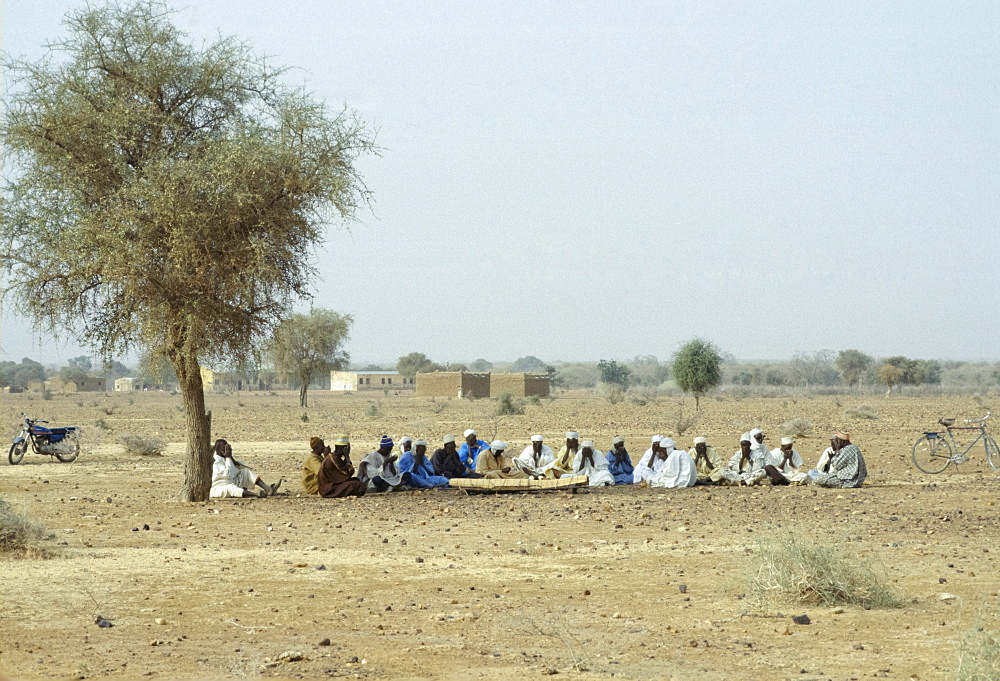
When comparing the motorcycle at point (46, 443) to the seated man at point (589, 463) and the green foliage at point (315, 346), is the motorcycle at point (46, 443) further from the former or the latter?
the green foliage at point (315, 346)

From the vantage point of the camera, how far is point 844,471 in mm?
19375

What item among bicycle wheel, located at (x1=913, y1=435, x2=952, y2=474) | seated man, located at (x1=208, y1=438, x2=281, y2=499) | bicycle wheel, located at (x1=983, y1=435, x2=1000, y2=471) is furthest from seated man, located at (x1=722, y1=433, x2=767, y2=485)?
seated man, located at (x1=208, y1=438, x2=281, y2=499)

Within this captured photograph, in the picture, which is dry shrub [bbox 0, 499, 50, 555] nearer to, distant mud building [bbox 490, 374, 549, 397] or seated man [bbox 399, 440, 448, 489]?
seated man [bbox 399, 440, 448, 489]

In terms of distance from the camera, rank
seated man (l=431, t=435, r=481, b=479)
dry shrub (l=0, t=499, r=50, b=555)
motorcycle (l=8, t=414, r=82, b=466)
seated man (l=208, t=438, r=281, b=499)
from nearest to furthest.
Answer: dry shrub (l=0, t=499, r=50, b=555) < seated man (l=208, t=438, r=281, b=499) < seated man (l=431, t=435, r=481, b=479) < motorcycle (l=8, t=414, r=82, b=466)

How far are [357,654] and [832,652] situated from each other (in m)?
3.49

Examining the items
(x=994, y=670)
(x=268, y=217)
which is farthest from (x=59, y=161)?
(x=994, y=670)

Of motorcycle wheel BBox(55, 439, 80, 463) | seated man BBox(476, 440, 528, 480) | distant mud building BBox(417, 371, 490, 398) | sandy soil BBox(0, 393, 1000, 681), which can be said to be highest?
distant mud building BBox(417, 371, 490, 398)

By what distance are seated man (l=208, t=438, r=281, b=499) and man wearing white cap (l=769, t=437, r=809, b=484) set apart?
9.17 meters

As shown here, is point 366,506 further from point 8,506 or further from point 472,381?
point 472,381

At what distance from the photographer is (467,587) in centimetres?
1051

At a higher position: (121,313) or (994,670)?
(121,313)

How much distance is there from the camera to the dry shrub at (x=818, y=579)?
9.49m

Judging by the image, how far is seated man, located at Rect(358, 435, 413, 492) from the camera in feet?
63.6

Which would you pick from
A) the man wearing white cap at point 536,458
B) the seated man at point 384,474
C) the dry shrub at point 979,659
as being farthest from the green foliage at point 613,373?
the dry shrub at point 979,659
